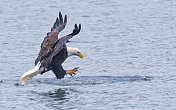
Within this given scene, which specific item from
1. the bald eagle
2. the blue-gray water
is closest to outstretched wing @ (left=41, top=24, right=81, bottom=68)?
the bald eagle

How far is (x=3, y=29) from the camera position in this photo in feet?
63.0

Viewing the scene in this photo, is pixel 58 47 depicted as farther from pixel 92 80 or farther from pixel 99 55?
pixel 99 55

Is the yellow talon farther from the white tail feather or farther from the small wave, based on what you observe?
the white tail feather

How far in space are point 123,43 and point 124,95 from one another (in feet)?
16.5

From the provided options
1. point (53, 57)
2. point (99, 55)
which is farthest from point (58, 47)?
point (99, 55)

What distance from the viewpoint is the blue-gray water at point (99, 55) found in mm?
11703

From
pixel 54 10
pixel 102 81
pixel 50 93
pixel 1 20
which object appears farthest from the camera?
pixel 54 10

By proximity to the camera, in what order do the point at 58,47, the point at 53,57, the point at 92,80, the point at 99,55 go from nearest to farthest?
the point at 58,47 → the point at 92,80 → the point at 53,57 → the point at 99,55

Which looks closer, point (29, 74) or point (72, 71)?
point (29, 74)

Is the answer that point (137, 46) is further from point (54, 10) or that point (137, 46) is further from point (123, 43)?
point (54, 10)

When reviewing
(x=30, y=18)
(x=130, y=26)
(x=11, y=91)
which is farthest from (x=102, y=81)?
(x=30, y=18)

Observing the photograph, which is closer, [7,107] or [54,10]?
[7,107]

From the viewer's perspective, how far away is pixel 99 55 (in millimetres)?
15688

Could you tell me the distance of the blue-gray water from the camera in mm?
11703
